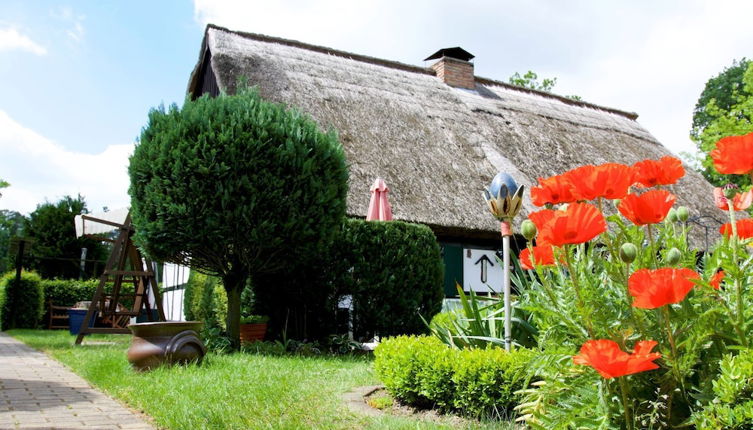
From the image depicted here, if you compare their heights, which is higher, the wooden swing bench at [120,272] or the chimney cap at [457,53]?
the chimney cap at [457,53]

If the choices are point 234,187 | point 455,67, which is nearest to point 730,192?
point 234,187

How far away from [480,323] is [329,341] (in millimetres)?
3798

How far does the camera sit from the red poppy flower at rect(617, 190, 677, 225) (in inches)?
83.1

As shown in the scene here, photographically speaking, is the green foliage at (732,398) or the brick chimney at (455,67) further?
the brick chimney at (455,67)

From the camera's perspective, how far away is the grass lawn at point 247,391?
3254 mm

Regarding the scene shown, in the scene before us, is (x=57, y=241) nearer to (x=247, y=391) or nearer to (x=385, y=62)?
(x=385, y=62)

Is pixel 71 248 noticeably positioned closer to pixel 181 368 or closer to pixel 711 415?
pixel 181 368

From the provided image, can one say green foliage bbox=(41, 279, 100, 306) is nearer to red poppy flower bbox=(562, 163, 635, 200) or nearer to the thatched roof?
the thatched roof

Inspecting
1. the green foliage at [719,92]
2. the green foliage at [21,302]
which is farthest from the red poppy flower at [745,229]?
the green foliage at [719,92]

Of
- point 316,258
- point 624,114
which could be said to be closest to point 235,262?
point 316,258

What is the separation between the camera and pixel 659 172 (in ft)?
7.91

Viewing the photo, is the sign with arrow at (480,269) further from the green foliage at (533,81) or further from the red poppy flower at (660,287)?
the green foliage at (533,81)

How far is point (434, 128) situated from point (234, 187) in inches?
251

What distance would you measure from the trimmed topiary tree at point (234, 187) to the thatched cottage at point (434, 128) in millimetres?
2265
